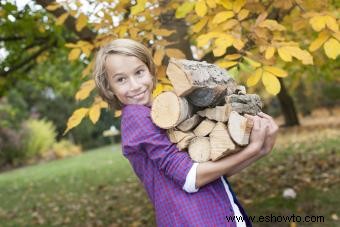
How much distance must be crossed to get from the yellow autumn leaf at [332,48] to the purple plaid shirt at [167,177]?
0.90 m

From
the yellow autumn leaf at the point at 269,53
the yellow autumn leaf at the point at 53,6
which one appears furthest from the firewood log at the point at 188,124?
the yellow autumn leaf at the point at 53,6

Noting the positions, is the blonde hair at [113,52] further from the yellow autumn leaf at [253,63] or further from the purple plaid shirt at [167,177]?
the yellow autumn leaf at [253,63]

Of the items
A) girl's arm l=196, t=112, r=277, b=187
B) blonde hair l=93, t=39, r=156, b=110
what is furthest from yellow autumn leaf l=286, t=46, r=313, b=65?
blonde hair l=93, t=39, r=156, b=110

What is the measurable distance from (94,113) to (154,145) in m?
0.97

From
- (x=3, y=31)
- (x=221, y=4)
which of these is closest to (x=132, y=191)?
(x=3, y=31)

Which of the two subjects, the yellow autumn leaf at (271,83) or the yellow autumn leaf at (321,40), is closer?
the yellow autumn leaf at (271,83)

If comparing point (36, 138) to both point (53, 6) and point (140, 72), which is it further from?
point (140, 72)

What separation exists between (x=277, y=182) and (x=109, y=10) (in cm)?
324

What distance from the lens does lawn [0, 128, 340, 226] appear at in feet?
14.5

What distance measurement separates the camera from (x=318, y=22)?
232 cm

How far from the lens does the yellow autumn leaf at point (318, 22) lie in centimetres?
230

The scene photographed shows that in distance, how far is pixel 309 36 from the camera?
185 inches

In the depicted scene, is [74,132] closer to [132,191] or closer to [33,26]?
[132,191]

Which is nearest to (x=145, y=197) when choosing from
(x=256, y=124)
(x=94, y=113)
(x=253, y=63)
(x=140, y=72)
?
(x=94, y=113)
